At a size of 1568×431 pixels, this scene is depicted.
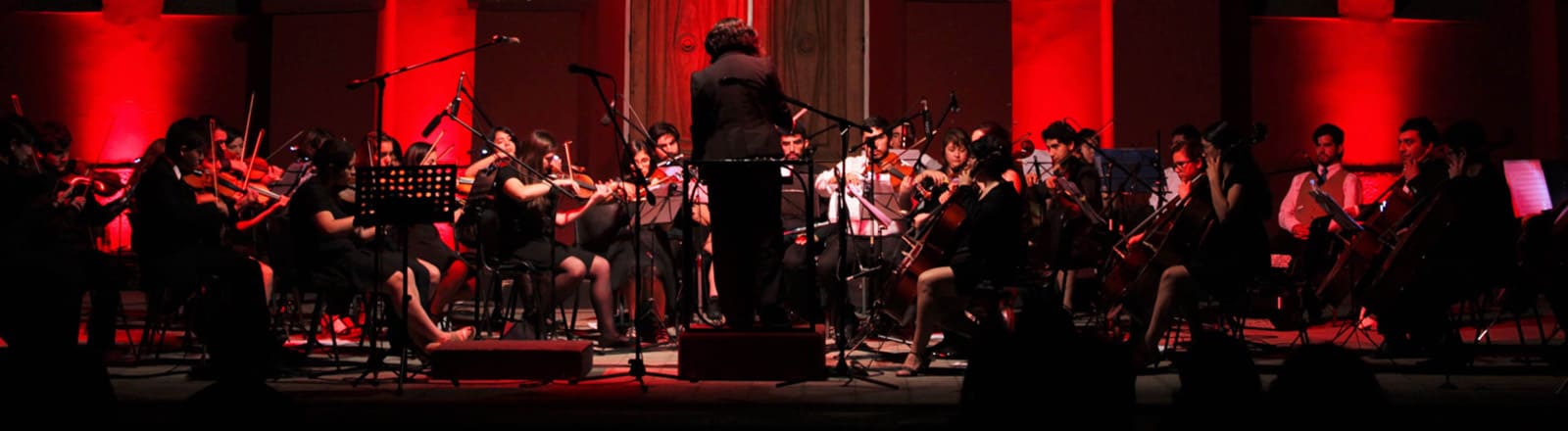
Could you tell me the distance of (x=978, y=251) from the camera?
20.1ft

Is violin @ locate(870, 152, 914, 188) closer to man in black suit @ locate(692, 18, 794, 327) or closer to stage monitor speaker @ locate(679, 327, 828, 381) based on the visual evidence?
man in black suit @ locate(692, 18, 794, 327)

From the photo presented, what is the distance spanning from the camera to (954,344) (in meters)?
7.04

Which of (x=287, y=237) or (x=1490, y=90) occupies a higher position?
(x=1490, y=90)

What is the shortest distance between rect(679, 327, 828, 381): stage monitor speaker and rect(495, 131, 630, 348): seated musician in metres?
1.52

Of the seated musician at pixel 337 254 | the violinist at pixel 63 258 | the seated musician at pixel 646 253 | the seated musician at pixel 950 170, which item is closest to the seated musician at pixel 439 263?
the seated musician at pixel 646 253

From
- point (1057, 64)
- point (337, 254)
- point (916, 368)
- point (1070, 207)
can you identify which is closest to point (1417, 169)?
point (1070, 207)

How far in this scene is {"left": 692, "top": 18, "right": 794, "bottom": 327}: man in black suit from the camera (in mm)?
5852

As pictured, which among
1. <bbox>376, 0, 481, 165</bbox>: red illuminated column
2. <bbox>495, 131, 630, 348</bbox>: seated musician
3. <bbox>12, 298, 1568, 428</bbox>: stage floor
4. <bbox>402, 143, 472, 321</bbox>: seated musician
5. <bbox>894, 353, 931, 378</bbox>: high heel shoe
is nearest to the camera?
<bbox>12, 298, 1568, 428</bbox>: stage floor

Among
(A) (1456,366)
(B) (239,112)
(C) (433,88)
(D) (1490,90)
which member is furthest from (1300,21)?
(B) (239,112)

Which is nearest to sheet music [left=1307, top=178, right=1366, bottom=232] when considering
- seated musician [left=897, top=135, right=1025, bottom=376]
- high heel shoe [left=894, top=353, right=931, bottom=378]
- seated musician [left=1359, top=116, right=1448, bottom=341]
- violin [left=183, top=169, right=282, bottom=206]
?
seated musician [left=1359, top=116, right=1448, bottom=341]

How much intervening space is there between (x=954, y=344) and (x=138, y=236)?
3775mm

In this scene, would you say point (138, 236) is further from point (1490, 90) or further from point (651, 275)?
point (1490, 90)

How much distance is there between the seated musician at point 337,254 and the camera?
645 cm

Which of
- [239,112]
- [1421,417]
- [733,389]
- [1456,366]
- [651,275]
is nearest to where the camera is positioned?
[1421,417]
